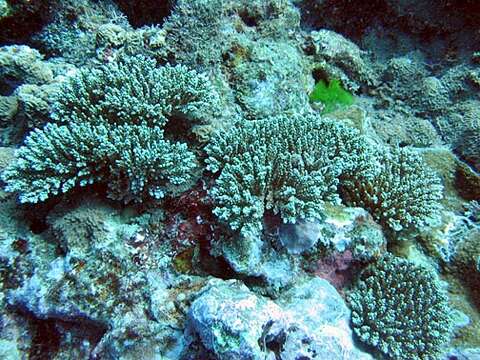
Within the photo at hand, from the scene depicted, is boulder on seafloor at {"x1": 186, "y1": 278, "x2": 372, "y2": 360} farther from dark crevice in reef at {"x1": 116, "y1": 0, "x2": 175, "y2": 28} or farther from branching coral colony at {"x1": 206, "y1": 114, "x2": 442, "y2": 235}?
dark crevice in reef at {"x1": 116, "y1": 0, "x2": 175, "y2": 28}

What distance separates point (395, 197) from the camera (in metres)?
3.45

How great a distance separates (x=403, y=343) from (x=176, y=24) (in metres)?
3.55

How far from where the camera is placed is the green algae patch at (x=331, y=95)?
4.88 m

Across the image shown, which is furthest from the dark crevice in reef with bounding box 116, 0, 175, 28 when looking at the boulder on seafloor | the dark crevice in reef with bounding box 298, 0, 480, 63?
the boulder on seafloor

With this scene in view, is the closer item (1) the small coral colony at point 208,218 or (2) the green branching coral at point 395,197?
(1) the small coral colony at point 208,218

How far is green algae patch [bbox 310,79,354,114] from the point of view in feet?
16.0

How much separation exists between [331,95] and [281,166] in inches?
96.7

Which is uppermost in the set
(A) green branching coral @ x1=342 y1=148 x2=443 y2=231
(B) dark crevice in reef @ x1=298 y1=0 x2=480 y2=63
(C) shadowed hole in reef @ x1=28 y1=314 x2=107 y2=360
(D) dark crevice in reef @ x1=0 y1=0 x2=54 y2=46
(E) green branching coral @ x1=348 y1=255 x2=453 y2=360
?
(B) dark crevice in reef @ x1=298 y1=0 x2=480 y2=63

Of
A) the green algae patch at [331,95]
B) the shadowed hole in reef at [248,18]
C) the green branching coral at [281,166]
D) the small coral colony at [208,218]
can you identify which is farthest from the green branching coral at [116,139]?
the green algae patch at [331,95]

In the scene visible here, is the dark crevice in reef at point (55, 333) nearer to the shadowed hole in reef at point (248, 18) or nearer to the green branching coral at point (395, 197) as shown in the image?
the green branching coral at point (395, 197)

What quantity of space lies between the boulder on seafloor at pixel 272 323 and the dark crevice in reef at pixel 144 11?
3.61m

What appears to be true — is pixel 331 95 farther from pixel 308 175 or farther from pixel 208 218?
pixel 208 218

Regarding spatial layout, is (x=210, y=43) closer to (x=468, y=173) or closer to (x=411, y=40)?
(x=468, y=173)

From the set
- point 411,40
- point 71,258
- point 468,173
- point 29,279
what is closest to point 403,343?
A: point 468,173
